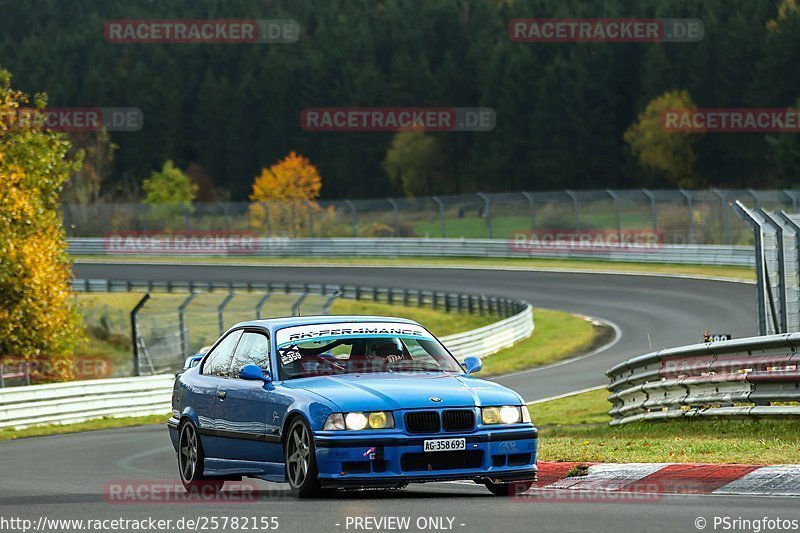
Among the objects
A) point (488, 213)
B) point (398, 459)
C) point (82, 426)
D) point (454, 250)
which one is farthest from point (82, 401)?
point (454, 250)

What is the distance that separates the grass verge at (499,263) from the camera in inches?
1854

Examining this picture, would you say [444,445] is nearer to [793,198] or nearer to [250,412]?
[250,412]

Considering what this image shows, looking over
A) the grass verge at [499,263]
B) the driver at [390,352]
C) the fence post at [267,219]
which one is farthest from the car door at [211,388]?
Result: the fence post at [267,219]

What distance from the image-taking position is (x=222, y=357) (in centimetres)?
1157

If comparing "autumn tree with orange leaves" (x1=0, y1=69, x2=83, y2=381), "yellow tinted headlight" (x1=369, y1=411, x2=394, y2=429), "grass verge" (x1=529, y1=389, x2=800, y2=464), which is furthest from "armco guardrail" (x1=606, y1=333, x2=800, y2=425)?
"autumn tree with orange leaves" (x1=0, y1=69, x2=83, y2=381)

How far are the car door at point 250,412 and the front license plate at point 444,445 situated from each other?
1.16 m

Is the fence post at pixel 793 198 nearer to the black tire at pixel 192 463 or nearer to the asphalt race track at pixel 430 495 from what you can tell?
the asphalt race track at pixel 430 495

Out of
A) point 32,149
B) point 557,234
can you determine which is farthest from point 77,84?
point 32,149

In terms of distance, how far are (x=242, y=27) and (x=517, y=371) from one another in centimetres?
10528

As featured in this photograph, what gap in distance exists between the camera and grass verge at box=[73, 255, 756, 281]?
47.1 metres

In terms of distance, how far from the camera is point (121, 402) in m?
25.7

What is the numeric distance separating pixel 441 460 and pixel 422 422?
0.95 feet

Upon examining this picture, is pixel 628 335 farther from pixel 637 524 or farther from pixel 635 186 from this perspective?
pixel 635 186

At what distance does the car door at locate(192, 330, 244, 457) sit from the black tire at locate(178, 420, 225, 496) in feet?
0.32
